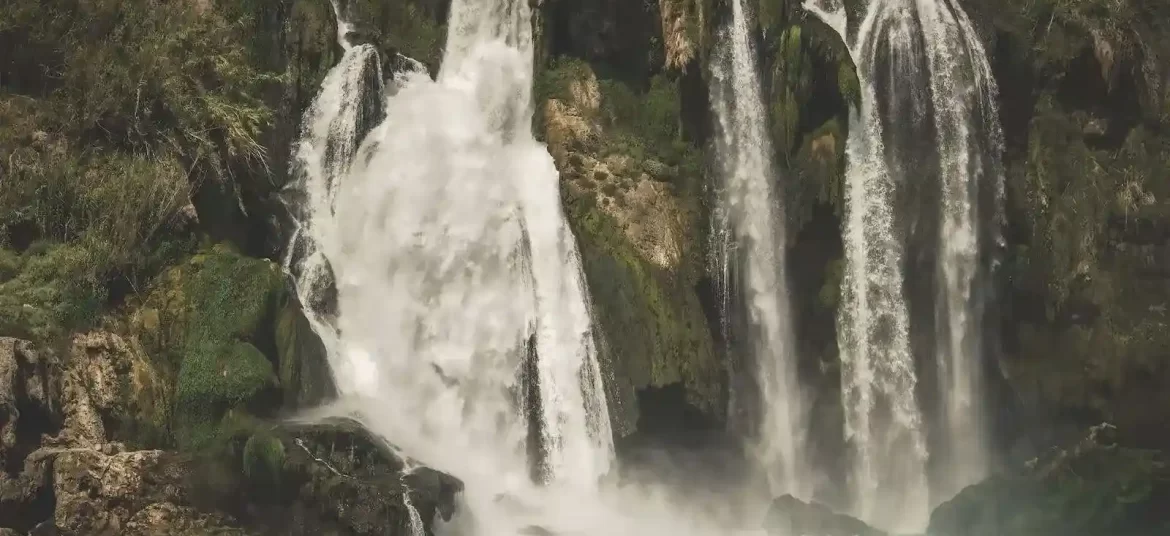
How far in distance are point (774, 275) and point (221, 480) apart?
30.1ft

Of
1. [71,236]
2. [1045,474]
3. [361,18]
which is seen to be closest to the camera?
[71,236]

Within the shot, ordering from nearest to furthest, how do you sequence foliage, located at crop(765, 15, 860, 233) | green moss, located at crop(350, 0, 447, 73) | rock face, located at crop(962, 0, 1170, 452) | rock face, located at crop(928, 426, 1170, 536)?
rock face, located at crop(928, 426, 1170, 536) < rock face, located at crop(962, 0, 1170, 452) < foliage, located at crop(765, 15, 860, 233) < green moss, located at crop(350, 0, 447, 73)

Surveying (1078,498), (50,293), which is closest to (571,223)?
(50,293)

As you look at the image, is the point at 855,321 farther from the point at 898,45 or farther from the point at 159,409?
the point at 159,409

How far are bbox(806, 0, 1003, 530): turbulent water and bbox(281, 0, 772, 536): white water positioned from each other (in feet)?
10.6

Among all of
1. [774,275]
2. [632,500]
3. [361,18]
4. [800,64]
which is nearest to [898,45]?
[800,64]

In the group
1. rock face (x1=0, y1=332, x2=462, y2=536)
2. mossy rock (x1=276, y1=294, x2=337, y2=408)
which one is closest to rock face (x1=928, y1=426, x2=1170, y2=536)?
rock face (x1=0, y1=332, x2=462, y2=536)

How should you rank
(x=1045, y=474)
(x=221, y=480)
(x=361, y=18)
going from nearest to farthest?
1. (x=221, y=480)
2. (x=1045, y=474)
3. (x=361, y=18)

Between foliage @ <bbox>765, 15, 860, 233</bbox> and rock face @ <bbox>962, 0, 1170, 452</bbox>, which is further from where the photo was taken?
foliage @ <bbox>765, 15, 860, 233</bbox>

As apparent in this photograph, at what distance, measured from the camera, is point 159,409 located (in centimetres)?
1270

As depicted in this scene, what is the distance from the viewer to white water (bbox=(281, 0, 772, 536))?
14.2 m

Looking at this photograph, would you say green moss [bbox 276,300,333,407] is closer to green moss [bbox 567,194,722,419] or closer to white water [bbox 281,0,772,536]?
white water [bbox 281,0,772,536]

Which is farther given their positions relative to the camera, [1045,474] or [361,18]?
[361,18]

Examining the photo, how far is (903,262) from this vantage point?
608 inches
